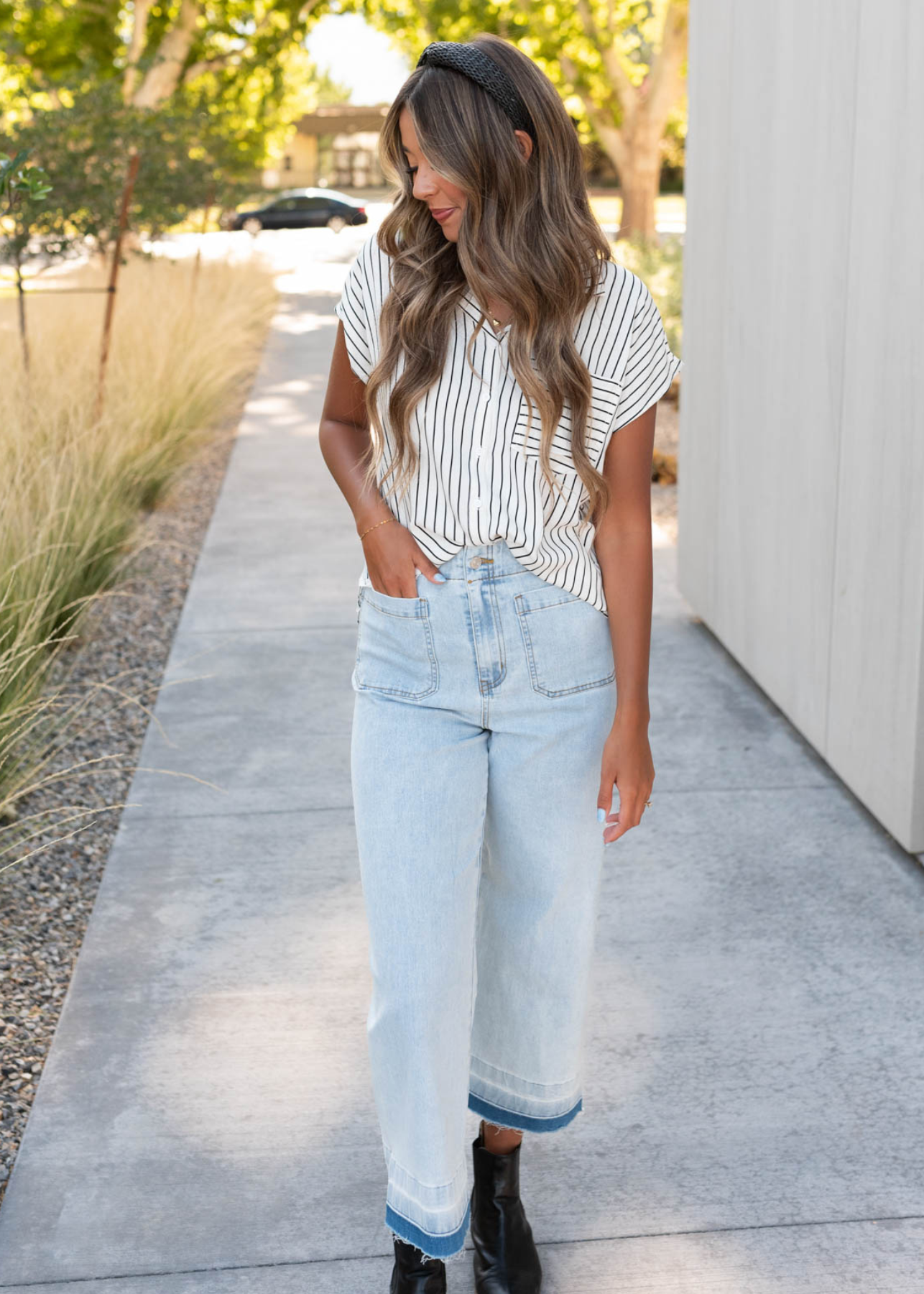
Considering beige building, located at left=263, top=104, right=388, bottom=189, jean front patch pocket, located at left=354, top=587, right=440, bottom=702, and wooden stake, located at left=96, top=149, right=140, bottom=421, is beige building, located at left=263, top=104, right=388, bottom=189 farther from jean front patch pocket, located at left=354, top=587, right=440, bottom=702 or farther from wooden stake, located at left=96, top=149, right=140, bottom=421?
jean front patch pocket, located at left=354, top=587, right=440, bottom=702

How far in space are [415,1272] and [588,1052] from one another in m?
0.86

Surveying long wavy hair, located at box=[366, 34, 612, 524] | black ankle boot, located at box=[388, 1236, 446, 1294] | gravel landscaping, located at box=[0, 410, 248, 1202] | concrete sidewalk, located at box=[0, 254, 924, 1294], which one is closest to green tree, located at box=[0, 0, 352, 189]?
gravel landscaping, located at box=[0, 410, 248, 1202]

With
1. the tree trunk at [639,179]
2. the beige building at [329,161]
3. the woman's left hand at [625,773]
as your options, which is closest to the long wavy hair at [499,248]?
the woman's left hand at [625,773]

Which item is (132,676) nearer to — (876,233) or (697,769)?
(697,769)

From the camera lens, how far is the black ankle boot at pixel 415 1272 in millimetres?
2080

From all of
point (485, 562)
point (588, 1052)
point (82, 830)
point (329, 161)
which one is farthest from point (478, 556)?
point (329, 161)

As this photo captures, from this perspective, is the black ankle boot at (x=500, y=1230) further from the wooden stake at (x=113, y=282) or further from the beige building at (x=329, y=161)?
the beige building at (x=329, y=161)

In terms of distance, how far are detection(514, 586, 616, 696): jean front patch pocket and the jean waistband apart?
0.14ft

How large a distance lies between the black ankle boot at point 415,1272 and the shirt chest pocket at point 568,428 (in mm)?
1210

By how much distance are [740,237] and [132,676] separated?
2.75 metres

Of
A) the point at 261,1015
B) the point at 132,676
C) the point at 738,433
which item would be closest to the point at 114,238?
the point at 132,676

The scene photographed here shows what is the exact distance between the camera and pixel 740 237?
4.78 meters

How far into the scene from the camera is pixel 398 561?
188 centimetres

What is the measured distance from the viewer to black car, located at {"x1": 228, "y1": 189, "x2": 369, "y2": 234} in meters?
37.2
